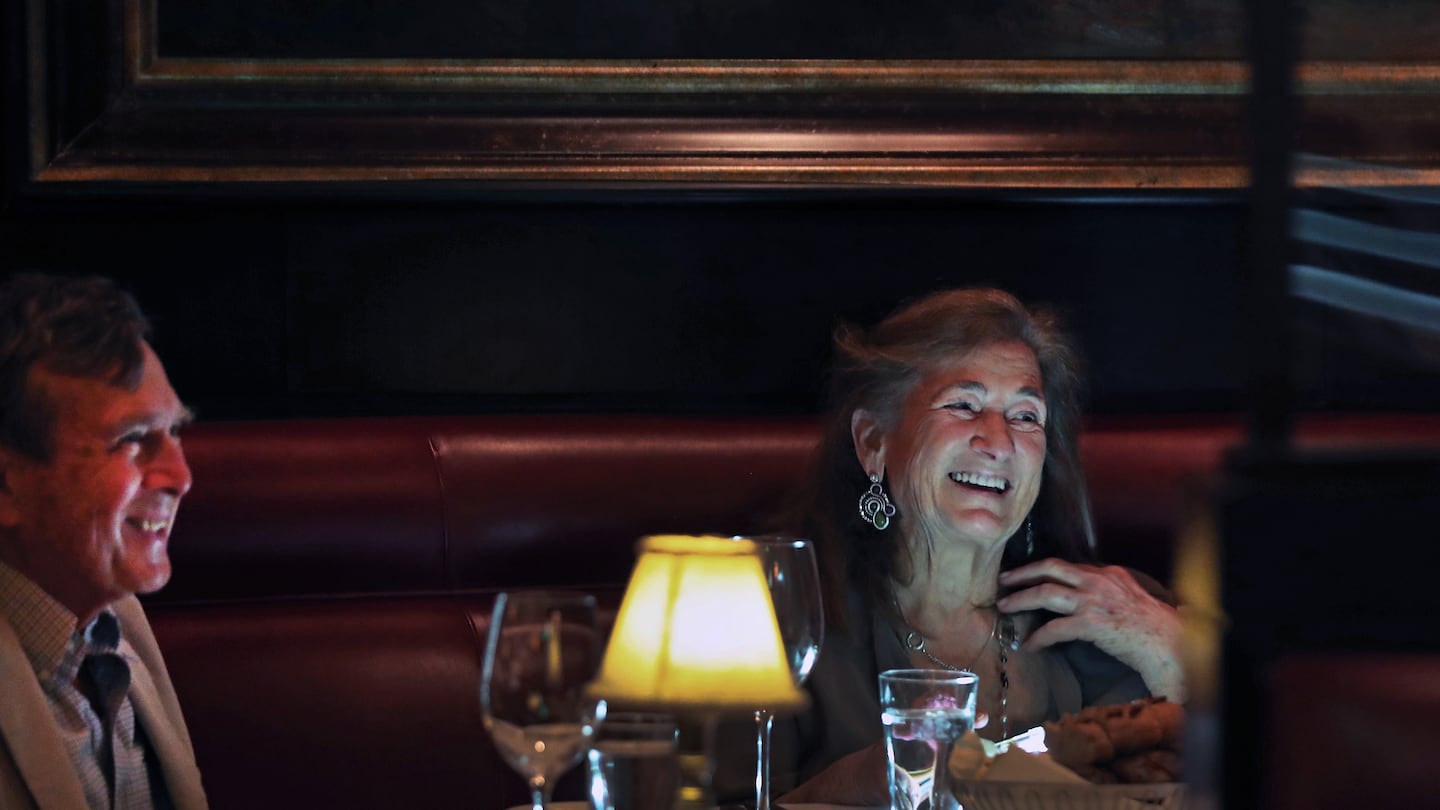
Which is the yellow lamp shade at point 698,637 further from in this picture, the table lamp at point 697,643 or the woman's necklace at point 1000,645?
the woman's necklace at point 1000,645

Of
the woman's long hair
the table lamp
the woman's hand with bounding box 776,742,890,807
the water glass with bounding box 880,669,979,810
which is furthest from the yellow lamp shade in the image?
the woman's long hair

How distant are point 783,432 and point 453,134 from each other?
2.07ft

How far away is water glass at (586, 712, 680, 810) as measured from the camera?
51.8 inches

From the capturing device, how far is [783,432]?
2.48 metres

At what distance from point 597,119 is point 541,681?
1.37 m

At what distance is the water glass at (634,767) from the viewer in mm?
1315

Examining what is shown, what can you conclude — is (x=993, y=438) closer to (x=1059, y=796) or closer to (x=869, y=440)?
(x=869, y=440)

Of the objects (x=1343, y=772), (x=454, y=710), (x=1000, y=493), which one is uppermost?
(x=1343, y=772)

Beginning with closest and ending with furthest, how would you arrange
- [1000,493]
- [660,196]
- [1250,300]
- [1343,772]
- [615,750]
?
[1250,300]
[1343,772]
[615,750]
[1000,493]
[660,196]

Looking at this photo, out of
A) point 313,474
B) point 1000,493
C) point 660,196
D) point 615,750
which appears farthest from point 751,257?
point 615,750

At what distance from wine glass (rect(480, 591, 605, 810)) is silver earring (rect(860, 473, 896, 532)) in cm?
119

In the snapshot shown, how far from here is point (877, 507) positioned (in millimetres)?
2443

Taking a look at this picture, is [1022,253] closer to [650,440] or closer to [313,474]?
[650,440]

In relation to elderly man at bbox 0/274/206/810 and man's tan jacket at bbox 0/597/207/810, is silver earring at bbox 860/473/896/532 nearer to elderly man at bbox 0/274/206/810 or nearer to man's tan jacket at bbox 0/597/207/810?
elderly man at bbox 0/274/206/810
